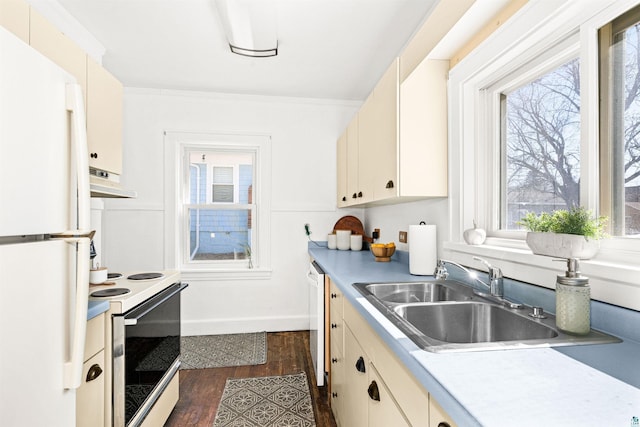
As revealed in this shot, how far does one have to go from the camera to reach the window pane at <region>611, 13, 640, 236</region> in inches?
39.7

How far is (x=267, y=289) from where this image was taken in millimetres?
3518

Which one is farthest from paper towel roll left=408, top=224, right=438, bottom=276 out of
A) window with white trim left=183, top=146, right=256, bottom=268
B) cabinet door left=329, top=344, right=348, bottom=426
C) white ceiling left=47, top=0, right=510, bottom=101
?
window with white trim left=183, top=146, right=256, bottom=268

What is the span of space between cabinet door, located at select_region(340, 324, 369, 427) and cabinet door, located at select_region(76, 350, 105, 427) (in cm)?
102

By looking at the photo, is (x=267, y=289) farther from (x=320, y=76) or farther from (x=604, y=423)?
(x=604, y=423)

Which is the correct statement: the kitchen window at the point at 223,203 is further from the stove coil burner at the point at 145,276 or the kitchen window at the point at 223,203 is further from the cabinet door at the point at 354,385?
the cabinet door at the point at 354,385

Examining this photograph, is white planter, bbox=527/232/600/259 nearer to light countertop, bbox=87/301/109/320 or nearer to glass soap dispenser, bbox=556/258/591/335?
glass soap dispenser, bbox=556/258/591/335

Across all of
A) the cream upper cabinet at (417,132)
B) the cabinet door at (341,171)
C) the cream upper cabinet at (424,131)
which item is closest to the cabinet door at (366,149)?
the cream upper cabinet at (417,132)

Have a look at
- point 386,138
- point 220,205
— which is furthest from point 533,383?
point 220,205

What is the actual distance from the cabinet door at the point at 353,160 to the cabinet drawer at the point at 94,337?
1.89 meters

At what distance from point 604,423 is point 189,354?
117 inches

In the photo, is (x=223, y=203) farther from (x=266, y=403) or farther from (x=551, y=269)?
(x=551, y=269)

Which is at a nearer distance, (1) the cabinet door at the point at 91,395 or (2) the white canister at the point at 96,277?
(1) the cabinet door at the point at 91,395

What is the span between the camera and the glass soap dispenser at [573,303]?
2.91ft

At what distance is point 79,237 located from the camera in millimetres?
874
